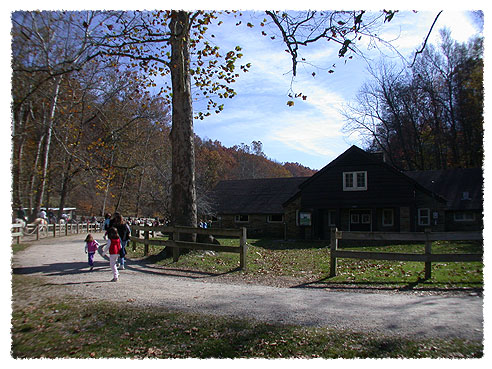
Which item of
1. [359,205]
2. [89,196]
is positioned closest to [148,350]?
[359,205]

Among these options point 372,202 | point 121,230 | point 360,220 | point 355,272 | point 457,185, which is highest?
point 457,185

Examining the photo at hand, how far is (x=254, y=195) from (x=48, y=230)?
21.5m

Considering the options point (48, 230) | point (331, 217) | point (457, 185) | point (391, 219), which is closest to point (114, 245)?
point (48, 230)

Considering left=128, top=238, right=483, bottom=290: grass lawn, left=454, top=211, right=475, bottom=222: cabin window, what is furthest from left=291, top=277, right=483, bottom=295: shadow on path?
left=454, top=211, right=475, bottom=222: cabin window

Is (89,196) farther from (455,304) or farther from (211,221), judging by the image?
(455,304)

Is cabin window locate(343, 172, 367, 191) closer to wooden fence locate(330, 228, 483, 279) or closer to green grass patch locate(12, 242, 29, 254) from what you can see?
wooden fence locate(330, 228, 483, 279)

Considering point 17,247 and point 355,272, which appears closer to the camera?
point 355,272

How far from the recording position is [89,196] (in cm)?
5369

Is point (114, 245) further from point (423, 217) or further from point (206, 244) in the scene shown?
point (423, 217)

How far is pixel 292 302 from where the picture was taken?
23.5 ft

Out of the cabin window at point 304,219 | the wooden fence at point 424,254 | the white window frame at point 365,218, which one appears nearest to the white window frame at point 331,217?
the cabin window at point 304,219

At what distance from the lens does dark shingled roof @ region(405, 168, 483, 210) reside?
107 feet

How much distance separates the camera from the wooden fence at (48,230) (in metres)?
18.7

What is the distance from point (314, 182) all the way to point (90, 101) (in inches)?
772
